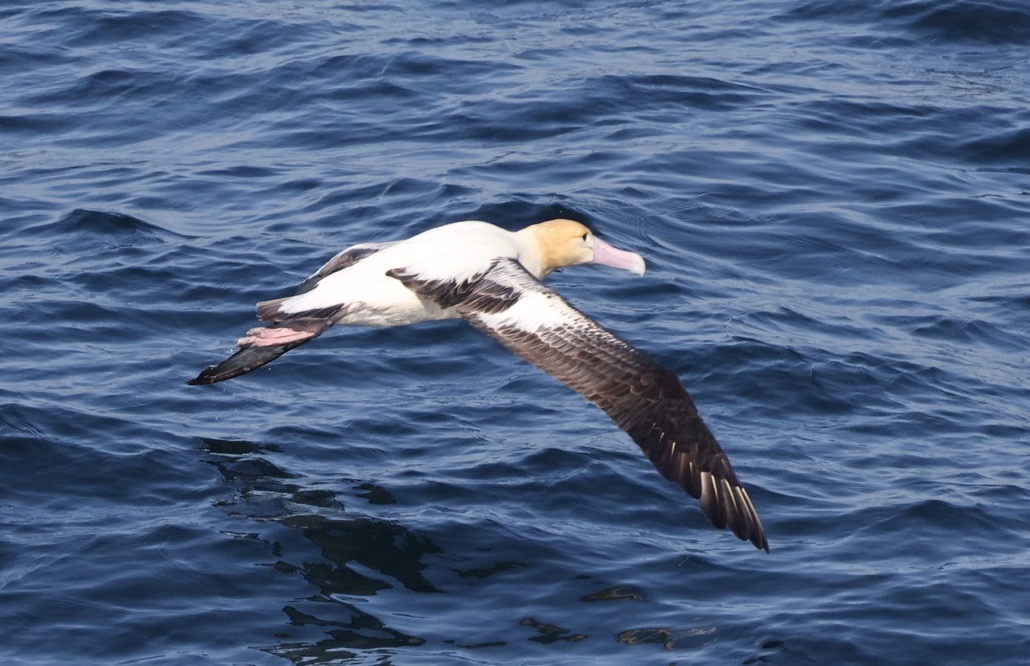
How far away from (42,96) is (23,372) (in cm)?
684

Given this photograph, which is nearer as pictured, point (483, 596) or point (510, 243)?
point (483, 596)

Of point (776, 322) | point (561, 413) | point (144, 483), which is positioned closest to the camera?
point (144, 483)

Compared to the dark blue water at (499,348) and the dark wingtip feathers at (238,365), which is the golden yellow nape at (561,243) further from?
the dark wingtip feathers at (238,365)

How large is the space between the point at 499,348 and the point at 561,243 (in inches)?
46.2

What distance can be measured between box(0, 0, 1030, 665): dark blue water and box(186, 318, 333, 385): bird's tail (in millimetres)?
391

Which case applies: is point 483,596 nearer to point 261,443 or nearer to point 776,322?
point 261,443

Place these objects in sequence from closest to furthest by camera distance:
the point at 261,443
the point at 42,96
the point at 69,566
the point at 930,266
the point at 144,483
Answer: the point at 69,566
the point at 144,483
the point at 261,443
the point at 930,266
the point at 42,96

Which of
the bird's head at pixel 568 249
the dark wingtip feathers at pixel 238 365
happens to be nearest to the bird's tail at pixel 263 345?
the dark wingtip feathers at pixel 238 365

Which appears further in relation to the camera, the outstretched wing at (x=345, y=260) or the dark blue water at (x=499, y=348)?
the outstretched wing at (x=345, y=260)

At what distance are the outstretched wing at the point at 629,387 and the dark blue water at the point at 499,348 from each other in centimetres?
56

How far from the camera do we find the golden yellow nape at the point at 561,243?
11203 millimetres

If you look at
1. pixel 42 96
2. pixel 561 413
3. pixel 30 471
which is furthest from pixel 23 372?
pixel 42 96

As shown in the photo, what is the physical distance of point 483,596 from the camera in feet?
28.7

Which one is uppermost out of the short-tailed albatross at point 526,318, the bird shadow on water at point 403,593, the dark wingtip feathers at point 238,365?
the short-tailed albatross at point 526,318
